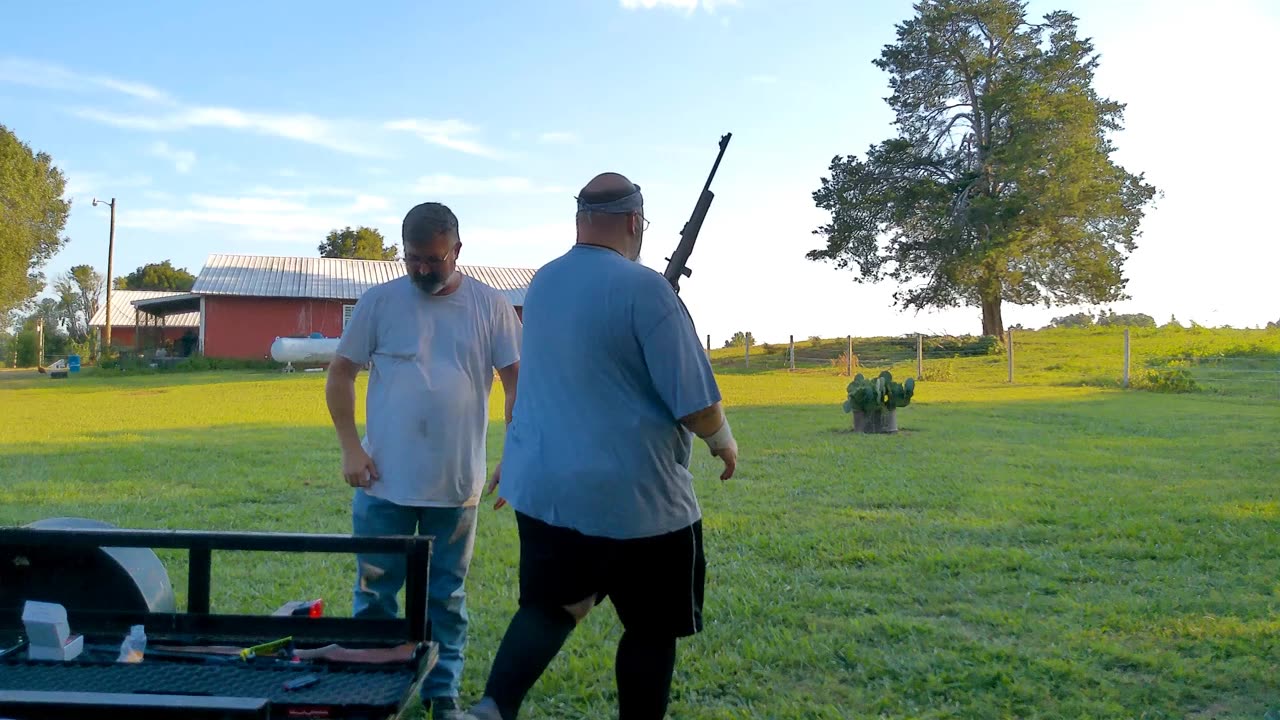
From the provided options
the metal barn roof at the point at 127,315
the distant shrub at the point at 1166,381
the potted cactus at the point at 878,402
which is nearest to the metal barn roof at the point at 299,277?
the metal barn roof at the point at 127,315

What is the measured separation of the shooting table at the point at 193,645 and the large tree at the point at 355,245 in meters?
67.8

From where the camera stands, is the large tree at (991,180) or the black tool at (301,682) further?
the large tree at (991,180)

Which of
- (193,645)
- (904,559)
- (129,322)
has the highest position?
(129,322)

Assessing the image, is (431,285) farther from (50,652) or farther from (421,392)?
(50,652)

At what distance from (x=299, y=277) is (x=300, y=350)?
9.85m

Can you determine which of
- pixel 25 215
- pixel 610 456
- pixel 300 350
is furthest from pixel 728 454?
pixel 25 215

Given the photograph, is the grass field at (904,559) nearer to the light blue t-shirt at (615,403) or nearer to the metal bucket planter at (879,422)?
the metal bucket planter at (879,422)

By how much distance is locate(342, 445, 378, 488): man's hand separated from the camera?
150 inches

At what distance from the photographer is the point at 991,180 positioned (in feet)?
128

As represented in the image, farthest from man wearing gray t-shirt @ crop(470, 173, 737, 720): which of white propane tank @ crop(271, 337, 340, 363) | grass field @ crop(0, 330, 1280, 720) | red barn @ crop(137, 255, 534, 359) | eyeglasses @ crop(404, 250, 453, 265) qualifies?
red barn @ crop(137, 255, 534, 359)

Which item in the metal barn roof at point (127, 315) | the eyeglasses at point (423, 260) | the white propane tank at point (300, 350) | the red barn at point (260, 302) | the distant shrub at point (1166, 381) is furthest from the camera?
the metal barn roof at point (127, 315)

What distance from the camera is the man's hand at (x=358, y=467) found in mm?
3822

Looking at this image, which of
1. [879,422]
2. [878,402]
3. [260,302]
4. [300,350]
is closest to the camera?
[878,402]

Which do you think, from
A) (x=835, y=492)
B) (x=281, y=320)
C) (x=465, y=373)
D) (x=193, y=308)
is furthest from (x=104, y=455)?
(x=193, y=308)
